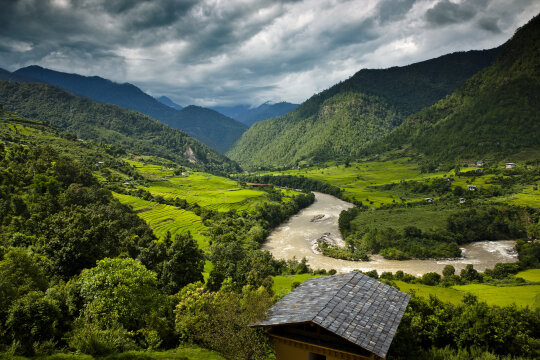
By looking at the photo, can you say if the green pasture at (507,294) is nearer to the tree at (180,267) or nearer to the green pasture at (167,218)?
the tree at (180,267)

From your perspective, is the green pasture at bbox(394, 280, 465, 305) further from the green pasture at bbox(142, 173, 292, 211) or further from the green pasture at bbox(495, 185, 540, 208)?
the green pasture at bbox(142, 173, 292, 211)

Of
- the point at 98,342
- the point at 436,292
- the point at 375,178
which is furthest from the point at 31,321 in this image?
the point at 375,178

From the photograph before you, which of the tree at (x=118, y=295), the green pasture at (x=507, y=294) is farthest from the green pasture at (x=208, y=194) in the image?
the tree at (x=118, y=295)

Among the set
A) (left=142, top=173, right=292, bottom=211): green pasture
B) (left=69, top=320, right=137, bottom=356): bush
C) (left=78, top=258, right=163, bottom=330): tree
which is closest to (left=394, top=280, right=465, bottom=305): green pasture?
(left=78, top=258, right=163, bottom=330): tree

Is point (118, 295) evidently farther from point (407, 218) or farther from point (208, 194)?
point (208, 194)

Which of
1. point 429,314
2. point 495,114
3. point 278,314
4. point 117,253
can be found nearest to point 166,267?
point 117,253

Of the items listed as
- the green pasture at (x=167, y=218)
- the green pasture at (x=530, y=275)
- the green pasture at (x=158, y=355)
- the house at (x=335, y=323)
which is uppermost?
the house at (x=335, y=323)
